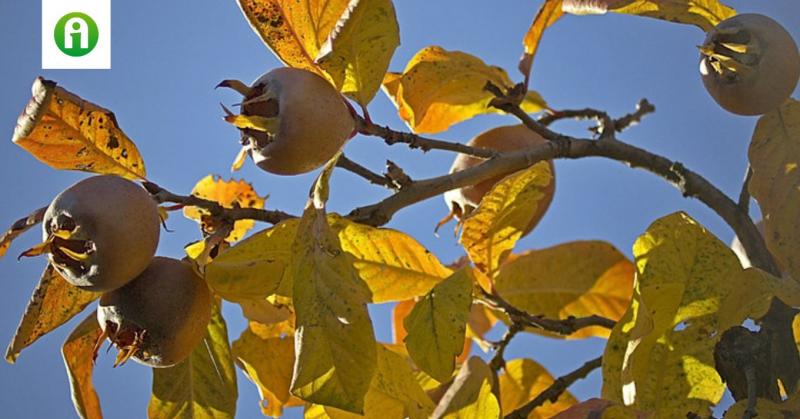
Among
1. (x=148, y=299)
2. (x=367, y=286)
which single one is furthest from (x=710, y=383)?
(x=148, y=299)

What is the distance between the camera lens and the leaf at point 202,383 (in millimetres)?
986

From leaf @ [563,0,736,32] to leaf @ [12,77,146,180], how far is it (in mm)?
498

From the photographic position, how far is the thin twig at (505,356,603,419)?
3.79ft

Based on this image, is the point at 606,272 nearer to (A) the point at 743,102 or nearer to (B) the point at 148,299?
(A) the point at 743,102

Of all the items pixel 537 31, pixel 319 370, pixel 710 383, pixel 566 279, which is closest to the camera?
pixel 319 370

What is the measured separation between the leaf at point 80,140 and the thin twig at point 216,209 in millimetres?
36

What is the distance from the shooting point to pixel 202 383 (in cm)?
100

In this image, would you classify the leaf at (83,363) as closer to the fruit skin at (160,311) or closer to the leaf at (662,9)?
the fruit skin at (160,311)

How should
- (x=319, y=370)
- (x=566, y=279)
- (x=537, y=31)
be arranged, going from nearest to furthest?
(x=319, y=370) < (x=537, y=31) < (x=566, y=279)

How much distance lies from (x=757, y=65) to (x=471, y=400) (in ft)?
1.45

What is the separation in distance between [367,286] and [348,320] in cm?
28

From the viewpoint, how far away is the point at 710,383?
909 millimetres

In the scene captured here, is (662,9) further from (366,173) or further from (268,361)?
(268,361)

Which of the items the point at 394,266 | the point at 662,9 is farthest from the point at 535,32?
the point at 394,266
